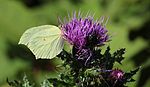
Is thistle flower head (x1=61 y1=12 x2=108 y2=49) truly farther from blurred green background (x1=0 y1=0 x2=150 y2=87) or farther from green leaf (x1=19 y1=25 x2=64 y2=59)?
blurred green background (x1=0 y1=0 x2=150 y2=87)

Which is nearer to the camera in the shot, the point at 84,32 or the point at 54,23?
the point at 84,32

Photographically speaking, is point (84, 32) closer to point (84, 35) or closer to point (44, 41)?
point (84, 35)

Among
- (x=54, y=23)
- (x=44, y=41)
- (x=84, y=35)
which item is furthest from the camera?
(x=54, y=23)

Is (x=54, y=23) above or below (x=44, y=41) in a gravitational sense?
above

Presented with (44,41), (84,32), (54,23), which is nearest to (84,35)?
(84,32)

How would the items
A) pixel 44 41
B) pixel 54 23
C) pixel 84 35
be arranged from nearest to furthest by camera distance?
pixel 84 35 → pixel 44 41 → pixel 54 23

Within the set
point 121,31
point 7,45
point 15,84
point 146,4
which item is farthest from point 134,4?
point 15,84
